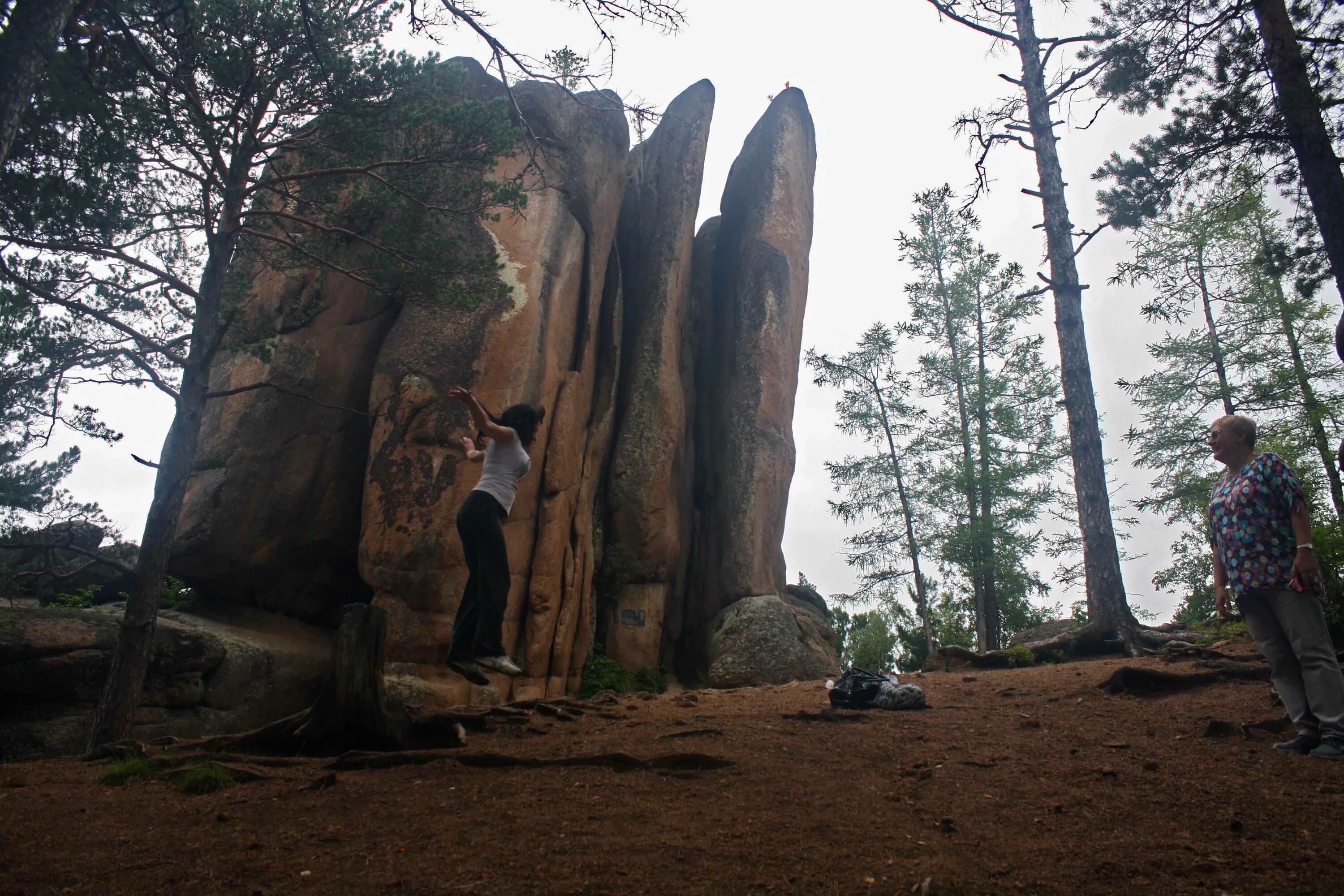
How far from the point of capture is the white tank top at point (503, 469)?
19.8 feet

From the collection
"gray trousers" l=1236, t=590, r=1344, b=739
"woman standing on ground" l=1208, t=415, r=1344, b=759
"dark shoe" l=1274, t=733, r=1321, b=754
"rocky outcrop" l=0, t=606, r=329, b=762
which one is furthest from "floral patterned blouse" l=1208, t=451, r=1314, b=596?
"rocky outcrop" l=0, t=606, r=329, b=762

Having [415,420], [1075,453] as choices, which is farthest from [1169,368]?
[415,420]

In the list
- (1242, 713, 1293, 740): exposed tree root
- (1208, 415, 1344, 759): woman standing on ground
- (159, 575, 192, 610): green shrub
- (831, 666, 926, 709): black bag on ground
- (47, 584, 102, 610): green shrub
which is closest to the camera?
(1208, 415, 1344, 759): woman standing on ground

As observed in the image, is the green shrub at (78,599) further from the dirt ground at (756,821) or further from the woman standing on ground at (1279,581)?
the woman standing on ground at (1279,581)

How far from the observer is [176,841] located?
13.3ft

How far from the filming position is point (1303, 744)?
482 cm

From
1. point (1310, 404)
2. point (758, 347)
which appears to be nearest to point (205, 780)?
point (758, 347)

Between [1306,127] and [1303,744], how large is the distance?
4.86 meters

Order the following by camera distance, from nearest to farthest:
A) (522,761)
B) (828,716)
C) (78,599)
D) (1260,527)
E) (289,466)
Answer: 1. (1260,527)
2. (522,761)
3. (828,716)
4. (78,599)
5. (289,466)

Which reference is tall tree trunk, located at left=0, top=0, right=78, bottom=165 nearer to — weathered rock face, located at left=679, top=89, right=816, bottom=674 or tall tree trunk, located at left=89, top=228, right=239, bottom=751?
tall tree trunk, located at left=89, top=228, right=239, bottom=751

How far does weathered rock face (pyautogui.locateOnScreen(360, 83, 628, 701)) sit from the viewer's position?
1170cm

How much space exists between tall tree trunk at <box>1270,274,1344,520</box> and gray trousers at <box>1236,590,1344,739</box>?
10139 millimetres

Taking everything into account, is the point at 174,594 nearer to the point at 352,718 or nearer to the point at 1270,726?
the point at 352,718

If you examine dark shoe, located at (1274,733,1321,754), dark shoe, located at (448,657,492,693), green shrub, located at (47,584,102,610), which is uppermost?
green shrub, located at (47,584,102,610)
